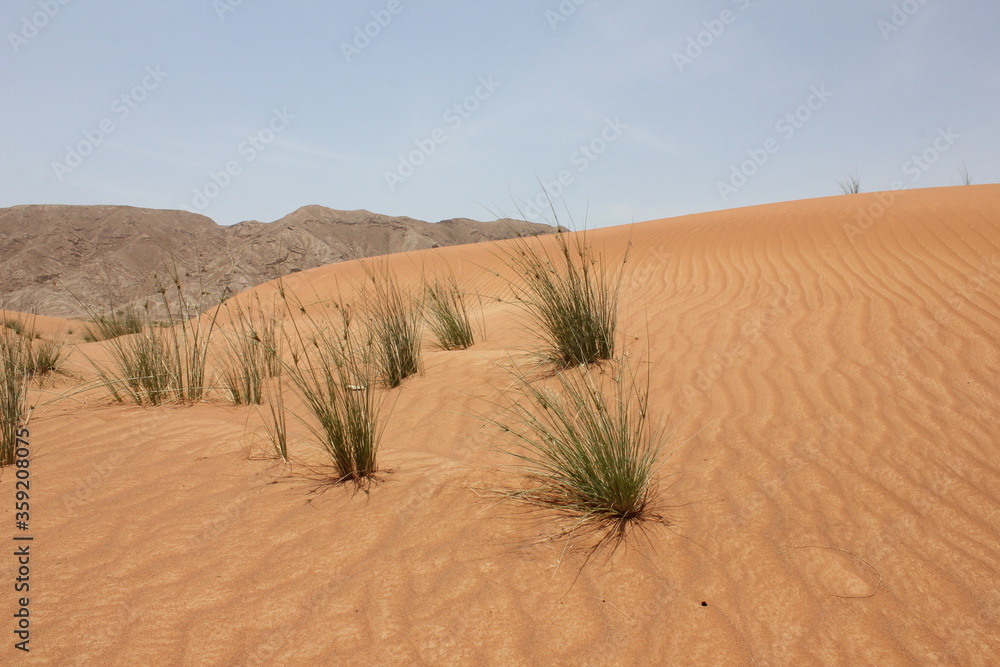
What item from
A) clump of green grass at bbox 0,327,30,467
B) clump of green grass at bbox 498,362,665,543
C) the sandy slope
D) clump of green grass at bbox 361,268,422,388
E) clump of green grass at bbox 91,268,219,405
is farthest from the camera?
clump of green grass at bbox 361,268,422,388

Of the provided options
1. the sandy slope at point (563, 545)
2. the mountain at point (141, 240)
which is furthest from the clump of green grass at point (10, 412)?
the mountain at point (141, 240)

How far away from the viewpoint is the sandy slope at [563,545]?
5.92ft

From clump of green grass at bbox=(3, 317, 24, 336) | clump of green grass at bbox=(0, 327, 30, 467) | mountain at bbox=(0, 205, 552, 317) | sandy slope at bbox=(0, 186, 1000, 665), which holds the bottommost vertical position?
sandy slope at bbox=(0, 186, 1000, 665)

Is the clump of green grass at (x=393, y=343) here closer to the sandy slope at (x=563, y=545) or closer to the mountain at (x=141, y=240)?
the sandy slope at (x=563, y=545)

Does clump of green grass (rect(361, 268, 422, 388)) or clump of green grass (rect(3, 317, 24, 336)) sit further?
clump of green grass (rect(361, 268, 422, 388))

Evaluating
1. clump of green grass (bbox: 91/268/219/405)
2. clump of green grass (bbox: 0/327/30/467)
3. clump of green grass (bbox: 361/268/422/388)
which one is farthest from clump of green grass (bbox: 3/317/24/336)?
clump of green grass (bbox: 361/268/422/388)

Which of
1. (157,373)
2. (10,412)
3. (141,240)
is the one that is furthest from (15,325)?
(141,240)

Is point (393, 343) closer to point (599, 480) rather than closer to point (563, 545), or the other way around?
point (599, 480)

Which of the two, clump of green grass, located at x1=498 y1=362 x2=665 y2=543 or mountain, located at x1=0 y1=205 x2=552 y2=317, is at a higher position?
mountain, located at x1=0 y1=205 x2=552 y2=317

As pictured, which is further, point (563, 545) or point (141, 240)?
point (141, 240)

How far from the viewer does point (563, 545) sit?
7.43 feet

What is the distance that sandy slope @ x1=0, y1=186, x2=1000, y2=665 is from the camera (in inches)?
71.1

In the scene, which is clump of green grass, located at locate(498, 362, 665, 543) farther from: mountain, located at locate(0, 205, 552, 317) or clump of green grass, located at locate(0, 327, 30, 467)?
mountain, located at locate(0, 205, 552, 317)

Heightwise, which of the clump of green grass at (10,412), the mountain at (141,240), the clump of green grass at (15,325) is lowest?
the clump of green grass at (10,412)
